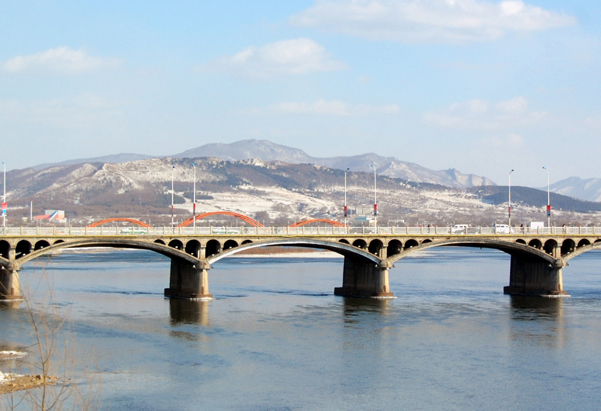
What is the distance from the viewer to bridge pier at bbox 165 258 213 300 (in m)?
89.8

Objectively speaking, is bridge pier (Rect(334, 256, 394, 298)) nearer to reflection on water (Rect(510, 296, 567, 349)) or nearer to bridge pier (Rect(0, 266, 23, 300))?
reflection on water (Rect(510, 296, 567, 349))

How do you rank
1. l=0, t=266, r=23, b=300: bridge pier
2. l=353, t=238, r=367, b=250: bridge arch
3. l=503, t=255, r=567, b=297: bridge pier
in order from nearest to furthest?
1. l=0, t=266, r=23, b=300: bridge pier
2. l=353, t=238, r=367, b=250: bridge arch
3. l=503, t=255, r=567, b=297: bridge pier

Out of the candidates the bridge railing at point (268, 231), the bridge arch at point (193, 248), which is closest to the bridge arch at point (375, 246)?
the bridge railing at point (268, 231)

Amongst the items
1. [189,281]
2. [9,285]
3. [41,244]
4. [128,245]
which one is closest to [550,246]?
[189,281]

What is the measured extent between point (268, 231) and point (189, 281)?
1002 centimetres

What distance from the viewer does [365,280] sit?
97500 millimetres

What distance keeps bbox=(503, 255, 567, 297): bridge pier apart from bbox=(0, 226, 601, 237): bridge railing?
3.76 m

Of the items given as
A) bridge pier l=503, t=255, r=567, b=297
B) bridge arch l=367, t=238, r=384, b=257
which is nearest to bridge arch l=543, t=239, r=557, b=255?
A: bridge pier l=503, t=255, r=567, b=297

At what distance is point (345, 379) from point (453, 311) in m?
34.7

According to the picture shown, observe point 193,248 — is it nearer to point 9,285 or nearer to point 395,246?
point 9,285

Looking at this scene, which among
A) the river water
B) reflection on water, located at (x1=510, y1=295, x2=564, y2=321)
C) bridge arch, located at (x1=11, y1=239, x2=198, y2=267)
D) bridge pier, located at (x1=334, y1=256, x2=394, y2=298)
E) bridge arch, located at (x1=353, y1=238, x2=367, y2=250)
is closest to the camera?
the river water

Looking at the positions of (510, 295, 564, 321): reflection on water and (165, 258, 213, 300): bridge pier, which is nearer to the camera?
(510, 295, 564, 321): reflection on water

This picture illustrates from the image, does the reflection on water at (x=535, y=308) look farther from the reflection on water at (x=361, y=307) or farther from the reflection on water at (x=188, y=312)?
the reflection on water at (x=188, y=312)

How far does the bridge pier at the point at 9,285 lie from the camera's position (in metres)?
83.3
